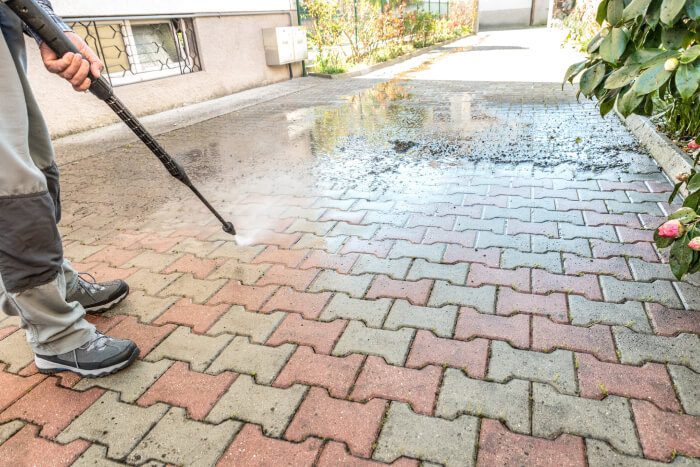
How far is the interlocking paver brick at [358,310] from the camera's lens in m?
2.33

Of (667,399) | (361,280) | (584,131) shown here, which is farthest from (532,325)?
(584,131)

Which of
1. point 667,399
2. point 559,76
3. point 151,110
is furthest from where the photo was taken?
point 559,76

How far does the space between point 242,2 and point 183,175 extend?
8.17 m

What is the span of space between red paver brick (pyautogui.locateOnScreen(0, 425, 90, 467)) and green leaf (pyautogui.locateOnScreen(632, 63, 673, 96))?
2391 millimetres

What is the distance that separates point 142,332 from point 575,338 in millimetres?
2039

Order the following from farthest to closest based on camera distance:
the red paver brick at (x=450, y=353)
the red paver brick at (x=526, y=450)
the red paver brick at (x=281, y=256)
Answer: the red paver brick at (x=281, y=256)
the red paver brick at (x=450, y=353)
the red paver brick at (x=526, y=450)

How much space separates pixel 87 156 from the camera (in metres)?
5.58

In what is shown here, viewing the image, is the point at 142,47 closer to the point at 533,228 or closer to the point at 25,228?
the point at 25,228

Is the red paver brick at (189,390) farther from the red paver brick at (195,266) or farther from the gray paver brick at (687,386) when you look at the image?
the gray paver brick at (687,386)

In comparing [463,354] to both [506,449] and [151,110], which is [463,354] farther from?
[151,110]

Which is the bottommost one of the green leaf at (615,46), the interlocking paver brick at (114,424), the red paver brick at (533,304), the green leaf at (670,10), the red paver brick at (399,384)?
the red paver brick at (533,304)

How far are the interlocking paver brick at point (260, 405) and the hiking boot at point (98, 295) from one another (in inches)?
40.5

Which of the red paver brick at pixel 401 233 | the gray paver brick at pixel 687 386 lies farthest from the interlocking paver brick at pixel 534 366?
the red paver brick at pixel 401 233

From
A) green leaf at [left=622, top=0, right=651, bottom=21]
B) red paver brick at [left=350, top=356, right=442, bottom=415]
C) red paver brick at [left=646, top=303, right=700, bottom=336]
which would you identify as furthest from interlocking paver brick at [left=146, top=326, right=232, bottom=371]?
green leaf at [left=622, top=0, right=651, bottom=21]
